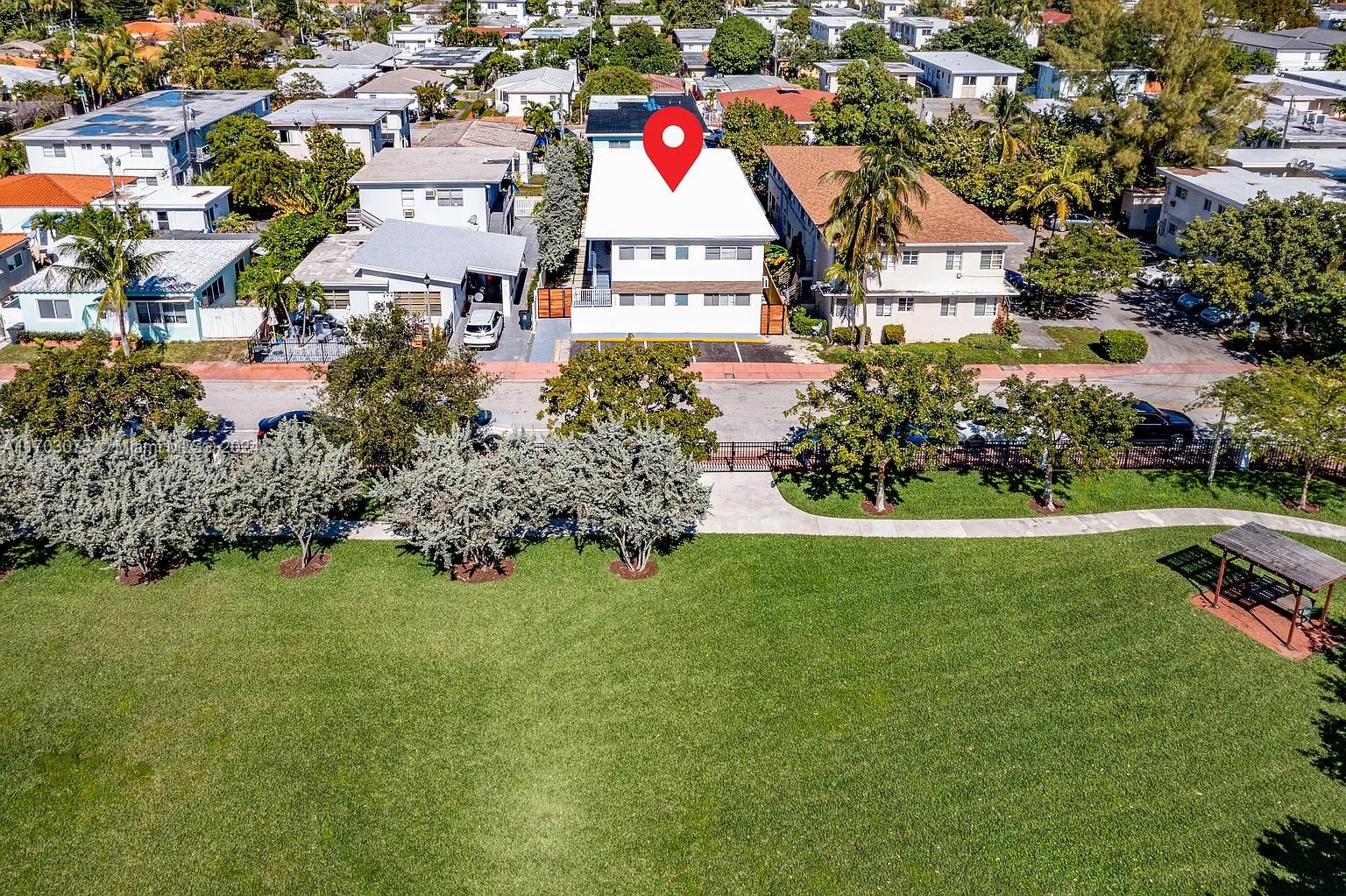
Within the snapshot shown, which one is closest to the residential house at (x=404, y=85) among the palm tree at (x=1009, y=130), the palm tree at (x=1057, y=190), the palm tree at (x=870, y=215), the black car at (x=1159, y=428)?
the palm tree at (x=1009, y=130)

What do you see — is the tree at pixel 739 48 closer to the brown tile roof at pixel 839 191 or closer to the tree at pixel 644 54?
the tree at pixel 644 54

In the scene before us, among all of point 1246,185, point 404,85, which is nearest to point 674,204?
point 1246,185

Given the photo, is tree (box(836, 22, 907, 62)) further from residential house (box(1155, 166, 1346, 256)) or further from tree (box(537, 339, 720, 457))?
tree (box(537, 339, 720, 457))

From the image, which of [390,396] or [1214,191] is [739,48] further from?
[390,396]

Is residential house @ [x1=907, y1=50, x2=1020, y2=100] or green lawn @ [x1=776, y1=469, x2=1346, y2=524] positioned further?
residential house @ [x1=907, y1=50, x2=1020, y2=100]

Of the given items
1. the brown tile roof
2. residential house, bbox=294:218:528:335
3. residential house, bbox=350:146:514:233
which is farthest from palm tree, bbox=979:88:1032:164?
residential house, bbox=294:218:528:335

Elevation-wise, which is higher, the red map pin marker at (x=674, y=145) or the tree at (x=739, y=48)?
the tree at (x=739, y=48)
